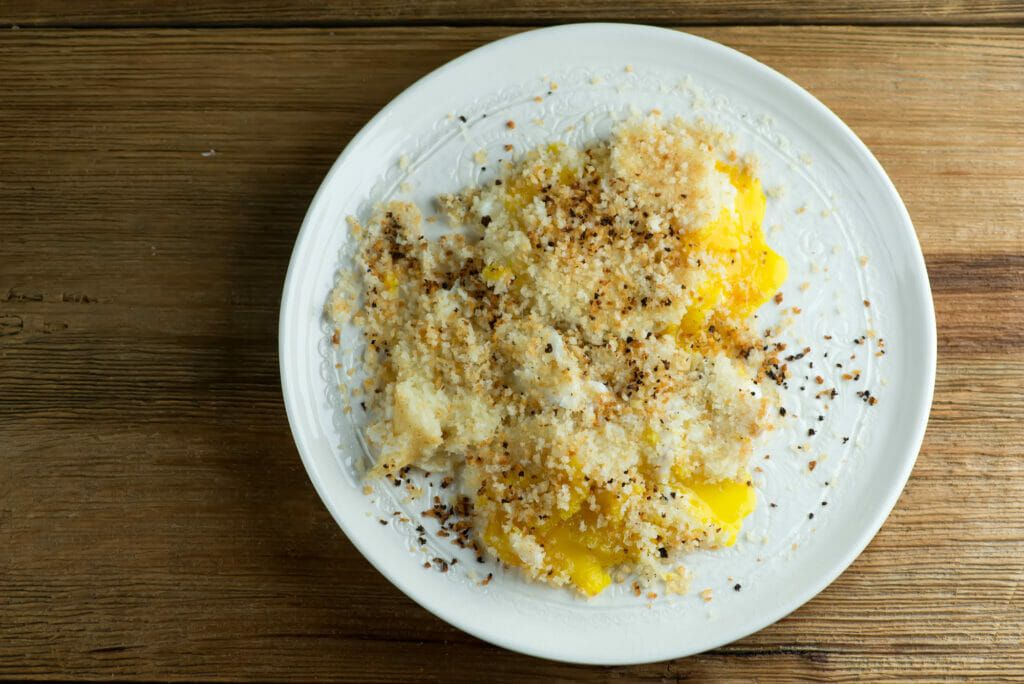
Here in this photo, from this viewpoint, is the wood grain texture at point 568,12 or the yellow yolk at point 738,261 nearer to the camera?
the yellow yolk at point 738,261

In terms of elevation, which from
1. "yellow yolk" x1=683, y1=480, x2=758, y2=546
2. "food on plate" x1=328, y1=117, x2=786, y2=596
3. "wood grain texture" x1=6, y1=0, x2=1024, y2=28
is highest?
"wood grain texture" x1=6, y1=0, x2=1024, y2=28

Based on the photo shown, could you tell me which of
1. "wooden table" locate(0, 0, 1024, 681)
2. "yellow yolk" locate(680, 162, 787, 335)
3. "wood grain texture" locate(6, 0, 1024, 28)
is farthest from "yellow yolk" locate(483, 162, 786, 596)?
"wood grain texture" locate(6, 0, 1024, 28)

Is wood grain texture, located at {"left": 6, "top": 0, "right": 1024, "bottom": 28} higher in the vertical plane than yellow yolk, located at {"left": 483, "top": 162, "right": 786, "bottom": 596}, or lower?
higher

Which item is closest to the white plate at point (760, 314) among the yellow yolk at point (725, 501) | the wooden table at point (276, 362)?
the yellow yolk at point (725, 501)

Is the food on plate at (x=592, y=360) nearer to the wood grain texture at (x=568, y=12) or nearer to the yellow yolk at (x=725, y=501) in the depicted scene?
the yellow yolk at (x=725, y=501)

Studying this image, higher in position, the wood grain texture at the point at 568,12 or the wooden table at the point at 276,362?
the wood grain texture at the point at 568,12

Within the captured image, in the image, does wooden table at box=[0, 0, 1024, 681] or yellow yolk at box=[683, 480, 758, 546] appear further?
wooden table at box=[0, 0, 1024, 681]

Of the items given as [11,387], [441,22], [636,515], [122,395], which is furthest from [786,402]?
[11,387]

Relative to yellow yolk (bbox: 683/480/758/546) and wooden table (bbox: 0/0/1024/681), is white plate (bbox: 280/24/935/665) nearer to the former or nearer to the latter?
yellow yolk (bbox: 683/480/758/546)
